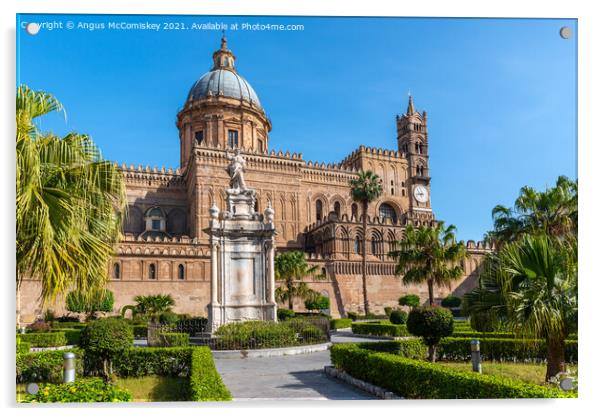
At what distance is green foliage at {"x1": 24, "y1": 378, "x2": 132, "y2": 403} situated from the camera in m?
8.68

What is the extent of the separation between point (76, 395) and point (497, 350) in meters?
10.4

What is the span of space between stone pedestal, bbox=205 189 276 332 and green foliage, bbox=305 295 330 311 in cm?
2257

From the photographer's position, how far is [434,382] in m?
9.05

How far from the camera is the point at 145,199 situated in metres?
55.2

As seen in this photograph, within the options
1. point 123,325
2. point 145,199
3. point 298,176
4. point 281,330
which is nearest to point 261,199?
point 298,176

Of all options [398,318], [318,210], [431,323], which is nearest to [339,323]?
[398,318]

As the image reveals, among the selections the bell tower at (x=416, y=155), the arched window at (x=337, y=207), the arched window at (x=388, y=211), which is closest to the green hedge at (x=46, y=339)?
the arched window at (x=337, y=207)

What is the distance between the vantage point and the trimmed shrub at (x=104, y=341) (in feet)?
36.1

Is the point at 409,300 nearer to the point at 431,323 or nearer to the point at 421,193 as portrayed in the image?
the point at 421,193

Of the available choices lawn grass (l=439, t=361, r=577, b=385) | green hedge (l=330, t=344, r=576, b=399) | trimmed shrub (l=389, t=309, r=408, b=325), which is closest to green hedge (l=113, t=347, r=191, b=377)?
green hedge (l=330, t=344, r=576, b=399)

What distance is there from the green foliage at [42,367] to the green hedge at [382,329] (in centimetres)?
1592
